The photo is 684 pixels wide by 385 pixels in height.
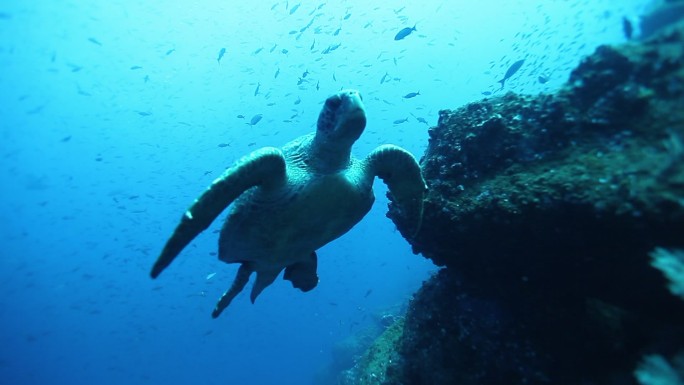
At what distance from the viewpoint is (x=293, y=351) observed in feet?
276

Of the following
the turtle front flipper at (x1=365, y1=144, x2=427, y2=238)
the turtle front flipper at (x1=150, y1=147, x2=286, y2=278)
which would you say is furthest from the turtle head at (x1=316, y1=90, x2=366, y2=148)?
the turtle front flipper at (x1=150, y1=147, x2=286, y2=278)

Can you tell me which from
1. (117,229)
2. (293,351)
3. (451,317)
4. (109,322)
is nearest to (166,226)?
(117,229)

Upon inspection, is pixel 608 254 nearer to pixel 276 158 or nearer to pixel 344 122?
pixel 344 122

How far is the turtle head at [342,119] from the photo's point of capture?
10.7 ft

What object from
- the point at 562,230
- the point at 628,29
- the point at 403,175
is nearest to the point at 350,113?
the point at 403,175

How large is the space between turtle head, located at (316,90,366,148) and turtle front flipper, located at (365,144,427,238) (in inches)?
19.9

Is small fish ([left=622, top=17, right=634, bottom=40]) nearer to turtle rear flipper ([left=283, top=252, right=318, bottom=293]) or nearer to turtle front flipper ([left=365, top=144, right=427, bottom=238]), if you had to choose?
turtle front flipper ([left=365, top=144, right=427, bottom=238])

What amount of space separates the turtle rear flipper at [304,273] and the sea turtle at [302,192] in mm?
772

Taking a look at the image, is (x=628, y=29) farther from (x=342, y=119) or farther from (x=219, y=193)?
(x=219, y=193)

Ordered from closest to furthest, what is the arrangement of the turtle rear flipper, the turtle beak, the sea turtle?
the sea turtle < the turtle beak < the turtle rear flipper

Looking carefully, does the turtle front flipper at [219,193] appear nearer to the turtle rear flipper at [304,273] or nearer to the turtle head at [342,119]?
the turtle head at [342,119]

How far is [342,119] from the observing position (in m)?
3.31

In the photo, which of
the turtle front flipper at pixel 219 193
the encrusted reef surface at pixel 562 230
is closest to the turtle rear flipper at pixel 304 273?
the encrusted reef surface at pixel 562 230

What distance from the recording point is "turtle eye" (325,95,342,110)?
3.34 metres
